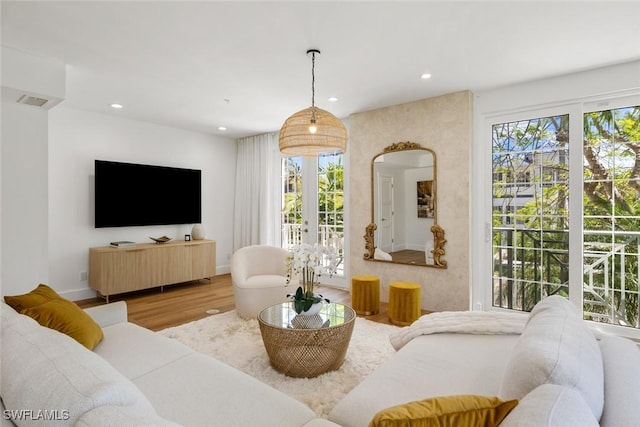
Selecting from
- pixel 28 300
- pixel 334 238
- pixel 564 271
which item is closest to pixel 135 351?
pixel 28 300

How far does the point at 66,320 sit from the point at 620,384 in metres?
2.46

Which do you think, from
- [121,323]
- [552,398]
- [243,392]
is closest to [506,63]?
[552,398]

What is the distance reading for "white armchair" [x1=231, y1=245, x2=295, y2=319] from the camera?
351 centimetres

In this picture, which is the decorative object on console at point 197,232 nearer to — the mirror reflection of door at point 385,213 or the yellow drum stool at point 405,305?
the mirror reflection of door at point 385,213

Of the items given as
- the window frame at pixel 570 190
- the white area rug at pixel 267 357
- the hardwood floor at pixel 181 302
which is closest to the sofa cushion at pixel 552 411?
the white area rug at pixel 267 357

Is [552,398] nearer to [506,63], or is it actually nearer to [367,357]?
[367,357]

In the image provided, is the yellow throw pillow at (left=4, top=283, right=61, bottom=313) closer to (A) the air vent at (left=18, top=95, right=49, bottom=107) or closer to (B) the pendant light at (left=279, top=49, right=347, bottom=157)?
(B) the pendant light at (left=279, top=49, right=347, bottom=157)

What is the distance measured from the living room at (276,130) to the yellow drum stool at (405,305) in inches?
25.7

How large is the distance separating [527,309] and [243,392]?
3.46 meters

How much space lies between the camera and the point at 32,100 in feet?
10.0

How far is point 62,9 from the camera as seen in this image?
2236mm

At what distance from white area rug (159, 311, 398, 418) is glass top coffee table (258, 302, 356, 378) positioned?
0.22 feet

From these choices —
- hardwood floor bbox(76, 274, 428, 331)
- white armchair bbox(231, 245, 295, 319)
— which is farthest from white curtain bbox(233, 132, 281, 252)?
white armchair bbox(231, 245, 295, 319)

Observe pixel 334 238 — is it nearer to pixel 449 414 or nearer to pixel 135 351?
pixel 135 351
